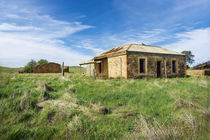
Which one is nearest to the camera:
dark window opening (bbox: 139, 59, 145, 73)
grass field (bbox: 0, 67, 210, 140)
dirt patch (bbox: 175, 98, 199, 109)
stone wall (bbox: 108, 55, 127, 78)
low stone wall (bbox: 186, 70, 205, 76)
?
Answer: grass field (bbox: 0, 67, 210, 140)

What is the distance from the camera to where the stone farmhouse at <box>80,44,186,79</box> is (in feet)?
40.4

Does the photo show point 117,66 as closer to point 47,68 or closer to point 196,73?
point 196,73

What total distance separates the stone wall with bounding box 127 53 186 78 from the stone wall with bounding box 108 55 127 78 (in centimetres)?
40

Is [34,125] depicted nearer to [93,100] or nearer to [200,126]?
[93,100]

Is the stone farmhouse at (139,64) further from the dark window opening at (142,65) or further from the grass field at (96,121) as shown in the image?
the grass field at (96,121)

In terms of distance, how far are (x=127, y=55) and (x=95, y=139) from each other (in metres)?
10.1

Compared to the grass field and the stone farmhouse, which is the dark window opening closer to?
the stone farmhouse

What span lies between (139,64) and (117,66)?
2.21 meters

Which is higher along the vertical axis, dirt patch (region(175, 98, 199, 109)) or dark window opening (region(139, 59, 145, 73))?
dark window opening (region(139, 59, 145, 73))

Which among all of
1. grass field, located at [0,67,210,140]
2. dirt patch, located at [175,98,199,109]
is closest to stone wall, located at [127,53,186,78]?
dirt patch, located at [175,98,199,109]

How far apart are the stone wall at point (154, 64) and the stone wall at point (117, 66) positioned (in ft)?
1.31

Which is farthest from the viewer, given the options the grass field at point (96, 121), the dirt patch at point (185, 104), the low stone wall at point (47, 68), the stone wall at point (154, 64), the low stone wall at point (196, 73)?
the low stone wall at point (47, 68)

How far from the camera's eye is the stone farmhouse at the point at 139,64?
12305 millimetres

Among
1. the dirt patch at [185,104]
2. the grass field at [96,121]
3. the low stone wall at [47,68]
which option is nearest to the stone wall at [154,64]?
the dirt patch at [185,104]
